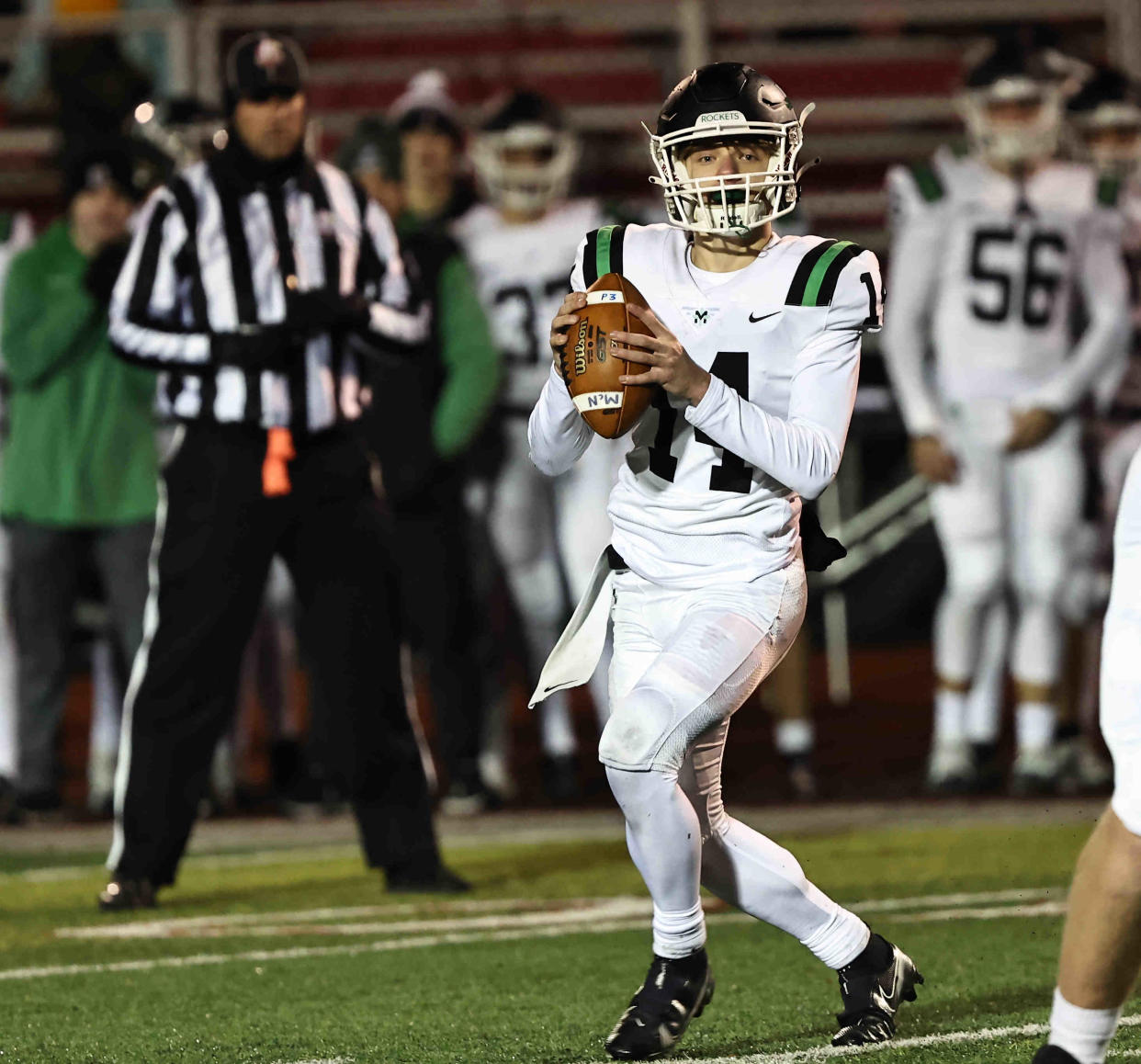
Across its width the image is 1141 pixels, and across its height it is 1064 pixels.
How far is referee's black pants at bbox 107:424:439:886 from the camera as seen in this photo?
4.81 metres

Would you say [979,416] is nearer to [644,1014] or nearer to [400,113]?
[400,113]

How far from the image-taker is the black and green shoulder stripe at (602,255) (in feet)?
11.3

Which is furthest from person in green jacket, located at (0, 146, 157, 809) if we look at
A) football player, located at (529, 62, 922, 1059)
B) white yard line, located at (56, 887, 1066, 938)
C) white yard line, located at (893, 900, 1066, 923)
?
football player, located at (529, 62, 922, 1059)

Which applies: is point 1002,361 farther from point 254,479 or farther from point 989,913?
point 254,479

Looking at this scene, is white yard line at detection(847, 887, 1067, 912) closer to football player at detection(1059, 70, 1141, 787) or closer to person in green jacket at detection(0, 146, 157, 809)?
football player at detection(1059, 70, 1141, 787)

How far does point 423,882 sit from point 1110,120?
3516mm

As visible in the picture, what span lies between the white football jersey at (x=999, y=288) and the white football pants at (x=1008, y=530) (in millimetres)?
129

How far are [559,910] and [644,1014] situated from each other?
154 cm

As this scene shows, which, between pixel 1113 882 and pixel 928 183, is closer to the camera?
pixel 1113 882

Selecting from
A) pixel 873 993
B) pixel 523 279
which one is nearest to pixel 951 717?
pixel 523 279

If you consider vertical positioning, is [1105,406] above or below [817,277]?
below

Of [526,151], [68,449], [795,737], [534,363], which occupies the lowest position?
[795,737]

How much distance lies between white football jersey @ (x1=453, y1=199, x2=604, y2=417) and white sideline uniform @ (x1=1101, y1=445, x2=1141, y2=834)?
3.97m

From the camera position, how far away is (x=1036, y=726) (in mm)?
6379
